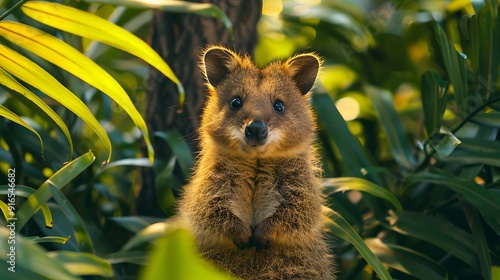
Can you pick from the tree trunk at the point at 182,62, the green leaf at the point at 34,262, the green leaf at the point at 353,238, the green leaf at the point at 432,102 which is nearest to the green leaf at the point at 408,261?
the green leaf at the point at 353,238

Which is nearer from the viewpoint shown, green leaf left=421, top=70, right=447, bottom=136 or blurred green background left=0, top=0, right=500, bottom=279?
blurred green background left=0, top=0, right=500, bottom=279

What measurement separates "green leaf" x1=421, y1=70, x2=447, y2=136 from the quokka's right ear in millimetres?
919

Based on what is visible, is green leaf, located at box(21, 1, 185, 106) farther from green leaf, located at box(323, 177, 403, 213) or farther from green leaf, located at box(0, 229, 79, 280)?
green leaf, located at box(0, 229, 79, 280)

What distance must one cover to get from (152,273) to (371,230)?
2299 millimetres

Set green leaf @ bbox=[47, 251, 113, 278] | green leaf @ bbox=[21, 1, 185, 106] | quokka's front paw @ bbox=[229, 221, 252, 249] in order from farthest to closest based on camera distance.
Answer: quokka's front paw @ bbox=[229, 221, 252, 249]
green leaf @ bbox=[21, 1, 185, 106]
green leaf @ bbox=[47, 251, 113, 278]

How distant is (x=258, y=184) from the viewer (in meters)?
2.91

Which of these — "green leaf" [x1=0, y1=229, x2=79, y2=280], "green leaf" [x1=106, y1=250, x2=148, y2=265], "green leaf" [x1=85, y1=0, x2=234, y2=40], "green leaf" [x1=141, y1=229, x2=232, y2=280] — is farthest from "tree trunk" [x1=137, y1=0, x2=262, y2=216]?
"green leaf" [x1=141, y1=229, x2=232, y2=280]

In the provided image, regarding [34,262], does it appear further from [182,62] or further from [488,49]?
[488,49]

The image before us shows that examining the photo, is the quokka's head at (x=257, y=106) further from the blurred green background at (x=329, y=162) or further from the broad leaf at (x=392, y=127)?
the broad leaf at (x=392, y=127)

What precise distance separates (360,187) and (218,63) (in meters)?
0.85

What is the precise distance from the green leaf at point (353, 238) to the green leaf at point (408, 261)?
300 millimetres

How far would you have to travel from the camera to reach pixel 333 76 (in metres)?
5.17

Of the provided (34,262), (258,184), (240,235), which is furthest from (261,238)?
(34,262)

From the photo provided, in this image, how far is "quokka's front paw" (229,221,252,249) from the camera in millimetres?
2713
